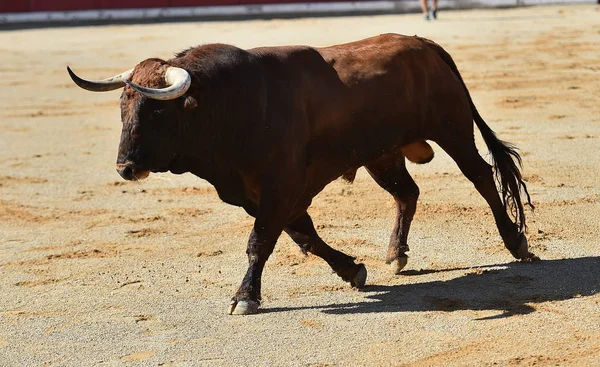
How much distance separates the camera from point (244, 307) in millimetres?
3990

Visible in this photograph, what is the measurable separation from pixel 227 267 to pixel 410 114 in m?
1.06

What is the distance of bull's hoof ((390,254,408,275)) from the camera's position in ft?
14.9

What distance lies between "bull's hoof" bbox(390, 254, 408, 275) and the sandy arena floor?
0.11ft

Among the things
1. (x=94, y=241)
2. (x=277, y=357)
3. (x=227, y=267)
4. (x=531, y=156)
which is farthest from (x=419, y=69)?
(x=531, y=156)

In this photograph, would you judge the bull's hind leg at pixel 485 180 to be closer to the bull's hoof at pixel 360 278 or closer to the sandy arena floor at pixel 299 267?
the sandy arena floor at pixel 299 267

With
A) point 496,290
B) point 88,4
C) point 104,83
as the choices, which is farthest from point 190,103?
point 88,4

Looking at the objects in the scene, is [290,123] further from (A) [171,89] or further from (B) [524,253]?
(B) [524,253]

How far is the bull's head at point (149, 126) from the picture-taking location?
154 inches

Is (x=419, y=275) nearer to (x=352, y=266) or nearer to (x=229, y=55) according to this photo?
(x=352, y=266)

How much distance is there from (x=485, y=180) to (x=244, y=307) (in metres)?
1.27

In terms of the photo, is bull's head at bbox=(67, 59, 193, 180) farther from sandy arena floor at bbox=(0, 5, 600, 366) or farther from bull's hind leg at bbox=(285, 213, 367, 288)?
bull's hind leg at bbox=(285, 213, 367, 288)

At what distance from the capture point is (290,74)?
4.18m

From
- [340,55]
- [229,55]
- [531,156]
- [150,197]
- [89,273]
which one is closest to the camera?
[229,55]

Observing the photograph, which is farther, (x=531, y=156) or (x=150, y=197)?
(x=531, y=156)
